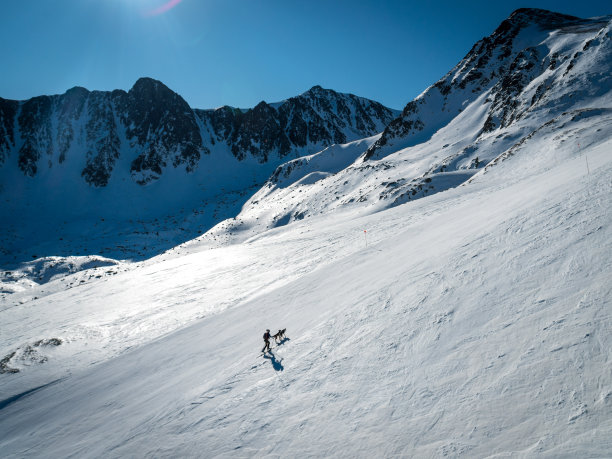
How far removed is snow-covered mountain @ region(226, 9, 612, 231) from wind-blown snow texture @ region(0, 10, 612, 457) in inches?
535

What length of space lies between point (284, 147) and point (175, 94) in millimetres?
55993

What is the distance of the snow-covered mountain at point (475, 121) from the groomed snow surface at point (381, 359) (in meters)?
21.8

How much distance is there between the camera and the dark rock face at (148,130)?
109375mm

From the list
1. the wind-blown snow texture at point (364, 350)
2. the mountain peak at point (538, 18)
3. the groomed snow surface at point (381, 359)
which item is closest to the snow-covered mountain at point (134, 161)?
the wind-blown snow texture at point (364, 350)

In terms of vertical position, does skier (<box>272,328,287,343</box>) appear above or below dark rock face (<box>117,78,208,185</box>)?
below

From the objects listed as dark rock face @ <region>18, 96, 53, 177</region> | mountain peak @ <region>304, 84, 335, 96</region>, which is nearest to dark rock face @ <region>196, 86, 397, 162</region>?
mountain peak @ <region>304, 84, 335, 96</region>

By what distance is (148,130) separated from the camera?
12244 centimetres

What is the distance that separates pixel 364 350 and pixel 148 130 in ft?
464

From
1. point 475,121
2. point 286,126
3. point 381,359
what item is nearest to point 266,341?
point 381,359

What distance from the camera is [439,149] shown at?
52781 millimetres

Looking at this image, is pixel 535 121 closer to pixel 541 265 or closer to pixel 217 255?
pixel 541 265

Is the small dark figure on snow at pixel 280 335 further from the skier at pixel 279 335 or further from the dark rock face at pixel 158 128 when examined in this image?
the dark rock face at pixel 158 128

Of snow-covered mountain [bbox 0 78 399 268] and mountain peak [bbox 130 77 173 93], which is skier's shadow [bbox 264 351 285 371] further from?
mountain peak [bbox 130 77 173 93]

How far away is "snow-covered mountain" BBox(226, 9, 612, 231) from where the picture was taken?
34.9 meters
